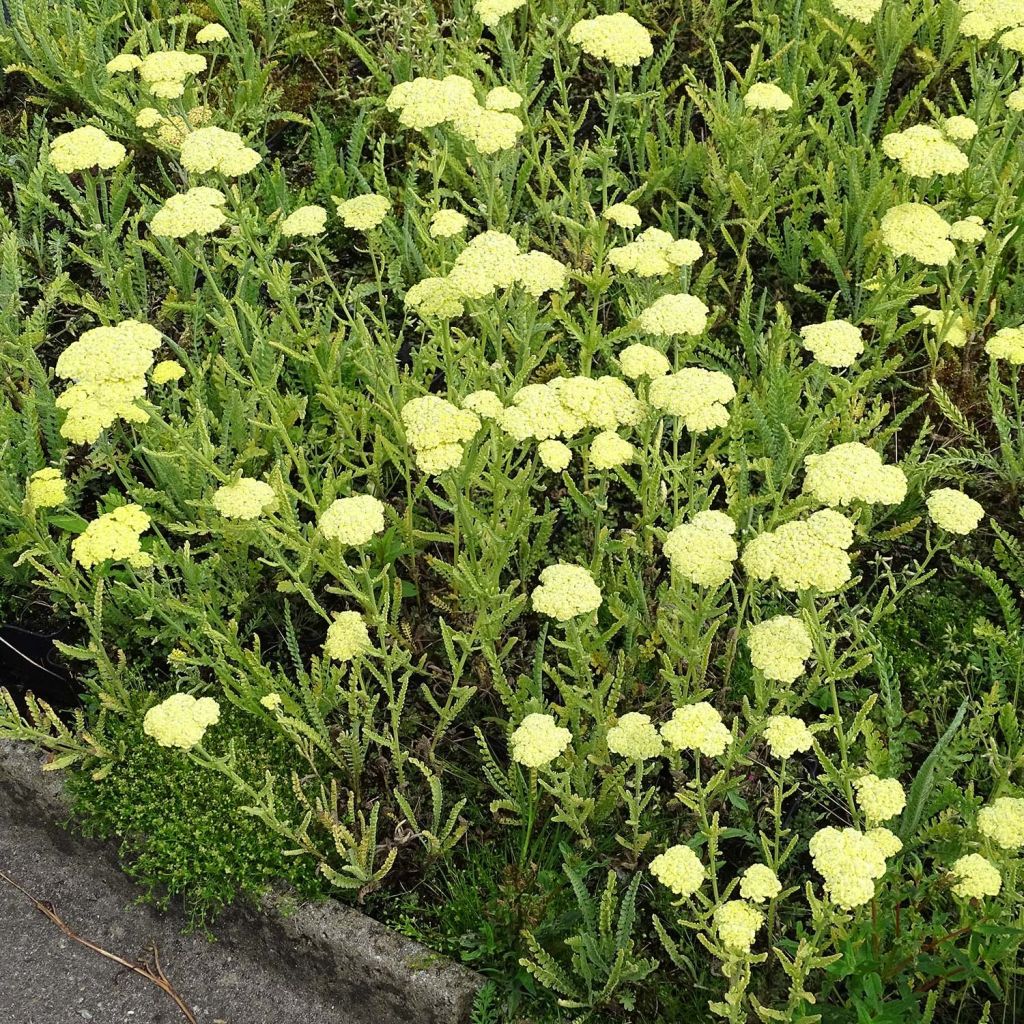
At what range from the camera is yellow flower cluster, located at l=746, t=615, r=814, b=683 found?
66.0 inches

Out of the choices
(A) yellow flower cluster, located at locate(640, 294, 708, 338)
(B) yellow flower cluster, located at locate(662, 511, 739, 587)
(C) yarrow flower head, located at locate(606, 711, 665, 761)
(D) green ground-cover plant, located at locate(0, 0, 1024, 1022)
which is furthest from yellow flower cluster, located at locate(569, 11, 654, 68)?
(C) yarrow flower head, located at locate(606, 711, 665, 761)

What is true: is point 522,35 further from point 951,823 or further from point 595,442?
point 951,823

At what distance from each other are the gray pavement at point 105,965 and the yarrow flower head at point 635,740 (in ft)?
2.89

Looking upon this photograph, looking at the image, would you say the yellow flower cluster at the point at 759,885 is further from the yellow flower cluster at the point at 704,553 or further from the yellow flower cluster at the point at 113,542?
the yellow flower cluster at the point at 113,542

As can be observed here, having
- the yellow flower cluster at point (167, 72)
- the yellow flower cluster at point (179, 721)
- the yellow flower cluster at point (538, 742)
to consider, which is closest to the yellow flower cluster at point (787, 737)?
the yellow flower cluster at point (538, 742)

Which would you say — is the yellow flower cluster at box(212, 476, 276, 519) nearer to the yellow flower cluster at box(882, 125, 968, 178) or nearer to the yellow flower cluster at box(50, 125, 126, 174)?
the yellow flower cluster at box(50, 125, 126, 174)

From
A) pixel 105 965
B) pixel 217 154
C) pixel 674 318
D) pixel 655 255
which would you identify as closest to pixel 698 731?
pixel 674 318

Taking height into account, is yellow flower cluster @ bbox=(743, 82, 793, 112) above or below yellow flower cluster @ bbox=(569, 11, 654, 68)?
below

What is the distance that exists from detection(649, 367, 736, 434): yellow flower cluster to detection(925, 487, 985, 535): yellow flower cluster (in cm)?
50

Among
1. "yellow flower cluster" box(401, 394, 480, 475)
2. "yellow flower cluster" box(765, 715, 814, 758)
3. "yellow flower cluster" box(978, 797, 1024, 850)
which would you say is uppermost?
"yellow flower cluster" box(401, 394, 480, 475)

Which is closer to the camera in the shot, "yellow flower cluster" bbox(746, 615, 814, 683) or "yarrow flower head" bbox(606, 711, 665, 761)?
"yellow flower cluster" bbox(746, 615, 814, 683)

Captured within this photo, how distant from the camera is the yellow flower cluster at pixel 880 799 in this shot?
1607 millimetres

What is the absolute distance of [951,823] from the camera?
1873 millimetres

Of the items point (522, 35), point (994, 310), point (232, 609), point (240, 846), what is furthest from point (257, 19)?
point (240, 846)
